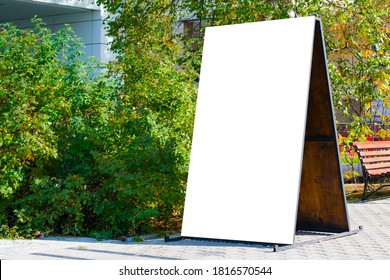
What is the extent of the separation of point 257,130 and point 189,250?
1.42 meters

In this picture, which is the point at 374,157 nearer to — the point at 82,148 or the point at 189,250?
the point at 82,148

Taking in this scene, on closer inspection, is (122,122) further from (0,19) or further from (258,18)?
(0,19)

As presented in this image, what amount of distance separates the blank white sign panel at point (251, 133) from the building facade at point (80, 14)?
1433 centimetres

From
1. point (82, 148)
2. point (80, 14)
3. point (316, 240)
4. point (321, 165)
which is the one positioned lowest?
point (316, 240)

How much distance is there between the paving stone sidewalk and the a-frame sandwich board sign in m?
0.22

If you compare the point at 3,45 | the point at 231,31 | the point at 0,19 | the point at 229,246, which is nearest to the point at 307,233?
the point at 229,246

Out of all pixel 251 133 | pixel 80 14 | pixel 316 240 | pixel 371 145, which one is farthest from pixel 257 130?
pixel 80 14

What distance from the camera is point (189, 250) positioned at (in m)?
8.52

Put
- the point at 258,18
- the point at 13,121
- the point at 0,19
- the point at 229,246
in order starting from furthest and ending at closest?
the point at 0,19 → the point at 258,18 → the point at 13,121 → the point at 229,246

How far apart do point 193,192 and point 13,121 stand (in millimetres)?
2416

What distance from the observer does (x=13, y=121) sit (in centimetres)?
971

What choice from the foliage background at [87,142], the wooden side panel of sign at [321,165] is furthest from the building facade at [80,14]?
the wooden side panel of sign at [321,165]

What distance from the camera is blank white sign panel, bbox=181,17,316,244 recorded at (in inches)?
330

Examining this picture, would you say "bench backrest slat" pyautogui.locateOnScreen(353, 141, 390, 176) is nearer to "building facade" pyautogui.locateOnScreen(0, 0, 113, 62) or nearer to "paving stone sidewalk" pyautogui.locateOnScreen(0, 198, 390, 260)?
"paving stone sidewalk" pyautogui.locateOnScreen(0, 198, 390, 260)
